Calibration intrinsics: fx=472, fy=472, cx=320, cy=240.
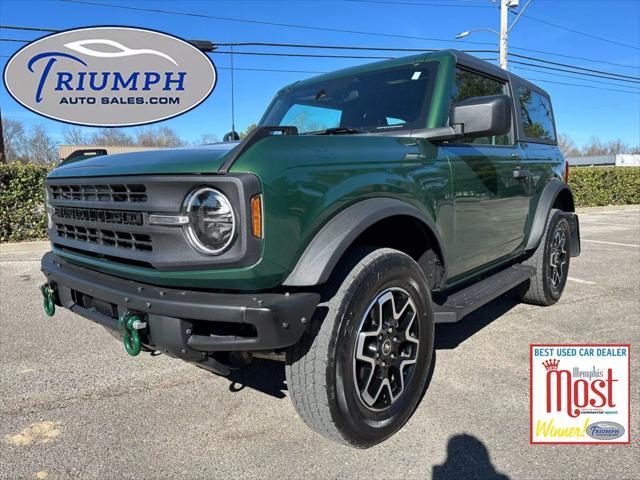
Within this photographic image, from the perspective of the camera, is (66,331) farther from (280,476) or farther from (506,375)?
(506,375)

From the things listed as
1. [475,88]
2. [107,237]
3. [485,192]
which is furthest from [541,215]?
[107,237]

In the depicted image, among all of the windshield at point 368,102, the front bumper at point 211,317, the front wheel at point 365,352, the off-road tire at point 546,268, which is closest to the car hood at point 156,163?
the front bumper at point 211,317

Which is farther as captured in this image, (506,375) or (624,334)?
(624,334)

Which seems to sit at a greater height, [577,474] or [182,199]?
[182,199]

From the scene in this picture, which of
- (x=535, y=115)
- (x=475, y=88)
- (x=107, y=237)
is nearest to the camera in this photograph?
(x=107, y=237)

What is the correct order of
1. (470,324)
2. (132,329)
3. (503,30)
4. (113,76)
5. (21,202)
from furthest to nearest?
1. (503,30)
2. (113,76)
3. (21,202)
4. (470,324)
5. (132,329)

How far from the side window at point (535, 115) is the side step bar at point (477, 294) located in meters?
1.26

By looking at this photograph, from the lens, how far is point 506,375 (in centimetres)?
306

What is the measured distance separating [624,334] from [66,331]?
460 cm

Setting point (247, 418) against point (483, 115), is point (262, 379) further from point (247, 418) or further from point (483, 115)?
point (483, 115)

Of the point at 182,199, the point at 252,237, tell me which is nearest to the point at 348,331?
the point at 252,237

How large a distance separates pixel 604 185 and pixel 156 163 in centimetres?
1997

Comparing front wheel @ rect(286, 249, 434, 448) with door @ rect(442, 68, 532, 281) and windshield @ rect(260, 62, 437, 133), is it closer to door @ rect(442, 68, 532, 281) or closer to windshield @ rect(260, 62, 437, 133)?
door @ rect(442, 68, 532, 281)

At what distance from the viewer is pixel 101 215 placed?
2307mm
